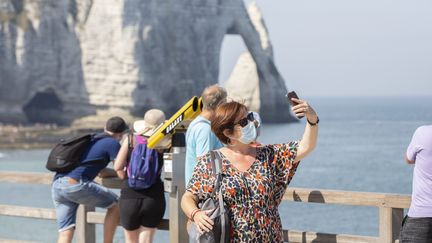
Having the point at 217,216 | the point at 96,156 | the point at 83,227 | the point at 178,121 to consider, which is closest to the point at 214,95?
the point at 178,121

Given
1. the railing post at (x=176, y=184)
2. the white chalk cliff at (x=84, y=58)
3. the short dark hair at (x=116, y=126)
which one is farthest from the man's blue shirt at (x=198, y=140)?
the white chalk cliff at (x=84, y=58)

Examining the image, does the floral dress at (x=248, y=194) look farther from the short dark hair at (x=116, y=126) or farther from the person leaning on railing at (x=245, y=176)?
the short dark hair at (x=116, y=126)

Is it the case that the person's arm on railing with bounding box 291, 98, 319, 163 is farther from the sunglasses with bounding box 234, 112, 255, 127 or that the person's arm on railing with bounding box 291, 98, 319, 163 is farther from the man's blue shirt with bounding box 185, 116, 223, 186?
the man's blue shirt with bounding box 185, 116, 223, 186

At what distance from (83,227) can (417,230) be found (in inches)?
105

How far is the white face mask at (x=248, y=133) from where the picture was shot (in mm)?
3809

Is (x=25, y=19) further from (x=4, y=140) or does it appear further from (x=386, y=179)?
(x=386, y=179)

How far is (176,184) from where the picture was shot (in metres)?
5.35

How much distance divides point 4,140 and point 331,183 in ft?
97.2

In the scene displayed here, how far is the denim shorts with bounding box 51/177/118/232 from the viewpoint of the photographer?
5.73 metres

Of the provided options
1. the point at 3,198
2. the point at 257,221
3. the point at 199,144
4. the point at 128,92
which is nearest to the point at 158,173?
the point at 199,144

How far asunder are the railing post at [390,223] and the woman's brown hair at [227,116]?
1.35 metres

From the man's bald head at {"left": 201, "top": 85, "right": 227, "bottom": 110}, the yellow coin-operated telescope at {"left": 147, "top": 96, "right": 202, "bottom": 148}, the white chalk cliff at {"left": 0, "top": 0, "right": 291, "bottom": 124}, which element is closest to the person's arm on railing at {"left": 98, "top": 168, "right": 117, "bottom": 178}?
the yellow coin-operated telescope at {"left": 147, "top": 96, "right": 202, "bottom": 148}

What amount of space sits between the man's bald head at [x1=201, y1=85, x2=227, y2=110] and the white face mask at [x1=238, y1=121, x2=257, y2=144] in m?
0.89

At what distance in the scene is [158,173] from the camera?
5.48 m
